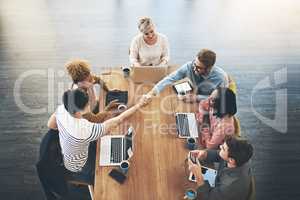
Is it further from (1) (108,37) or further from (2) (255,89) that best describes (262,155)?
(1) (108,37)

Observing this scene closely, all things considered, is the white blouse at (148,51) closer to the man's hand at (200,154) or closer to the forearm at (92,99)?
the forearm at (92,99)

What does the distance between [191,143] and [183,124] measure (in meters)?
0.26

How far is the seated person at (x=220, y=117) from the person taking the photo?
2.87m

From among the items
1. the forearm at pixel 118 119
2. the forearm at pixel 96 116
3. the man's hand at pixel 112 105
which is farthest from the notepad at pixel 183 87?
the forearm at pixel 96 116

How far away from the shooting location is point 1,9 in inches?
223

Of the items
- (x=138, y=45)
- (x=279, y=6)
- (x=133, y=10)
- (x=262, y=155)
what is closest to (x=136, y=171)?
(x=138, y=45)

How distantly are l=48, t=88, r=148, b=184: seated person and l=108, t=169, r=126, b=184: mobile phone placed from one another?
0.30 meters

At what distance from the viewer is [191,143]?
2.98 metres

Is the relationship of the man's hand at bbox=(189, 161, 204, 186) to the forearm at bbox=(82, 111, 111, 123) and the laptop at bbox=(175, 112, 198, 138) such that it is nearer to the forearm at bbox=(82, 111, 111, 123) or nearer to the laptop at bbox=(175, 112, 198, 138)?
the laptop at bbox=(175, 112, 198, 138)

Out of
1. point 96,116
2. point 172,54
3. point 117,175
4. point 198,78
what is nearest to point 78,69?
point 96,116

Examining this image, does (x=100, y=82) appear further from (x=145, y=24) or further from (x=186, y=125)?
(x=186, y=125)

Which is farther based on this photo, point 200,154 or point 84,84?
point 84,84

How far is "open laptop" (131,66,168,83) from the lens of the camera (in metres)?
3.47

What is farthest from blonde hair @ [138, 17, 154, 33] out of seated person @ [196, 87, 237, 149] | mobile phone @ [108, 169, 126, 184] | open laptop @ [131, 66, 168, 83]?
mobile phone @ [108, 169, 126, 184]
